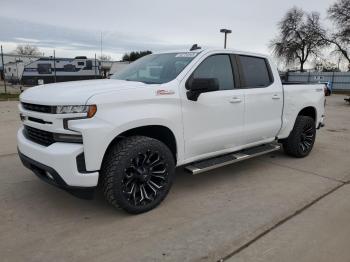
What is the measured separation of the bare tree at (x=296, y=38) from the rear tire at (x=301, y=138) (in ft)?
144

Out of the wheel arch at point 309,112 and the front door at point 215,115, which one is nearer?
the front door at point 215,115

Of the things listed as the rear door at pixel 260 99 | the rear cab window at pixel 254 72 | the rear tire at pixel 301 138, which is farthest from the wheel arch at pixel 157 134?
the rear tire at pixel 301 138

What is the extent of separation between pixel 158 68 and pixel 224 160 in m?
1.48

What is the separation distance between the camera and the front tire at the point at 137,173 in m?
3.60

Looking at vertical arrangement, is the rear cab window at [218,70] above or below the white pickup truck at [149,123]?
above

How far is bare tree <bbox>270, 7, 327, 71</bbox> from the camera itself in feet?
153

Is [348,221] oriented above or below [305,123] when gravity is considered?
below

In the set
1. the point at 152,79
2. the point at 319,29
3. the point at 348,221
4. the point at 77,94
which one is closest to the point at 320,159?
the point at 348,221

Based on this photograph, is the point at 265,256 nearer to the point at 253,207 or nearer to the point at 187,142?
the point at 253,207

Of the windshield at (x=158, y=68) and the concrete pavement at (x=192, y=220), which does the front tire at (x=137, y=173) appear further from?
the windshield at (x=158, y=68)

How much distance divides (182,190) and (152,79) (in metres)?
1.48

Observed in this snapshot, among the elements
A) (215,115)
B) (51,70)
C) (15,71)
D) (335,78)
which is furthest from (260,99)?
(335,78)

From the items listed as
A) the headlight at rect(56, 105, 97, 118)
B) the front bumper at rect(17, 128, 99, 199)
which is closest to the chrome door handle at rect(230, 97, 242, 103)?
the headlight at rect(56, 105, 97, 118)

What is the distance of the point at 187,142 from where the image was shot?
168 inches
